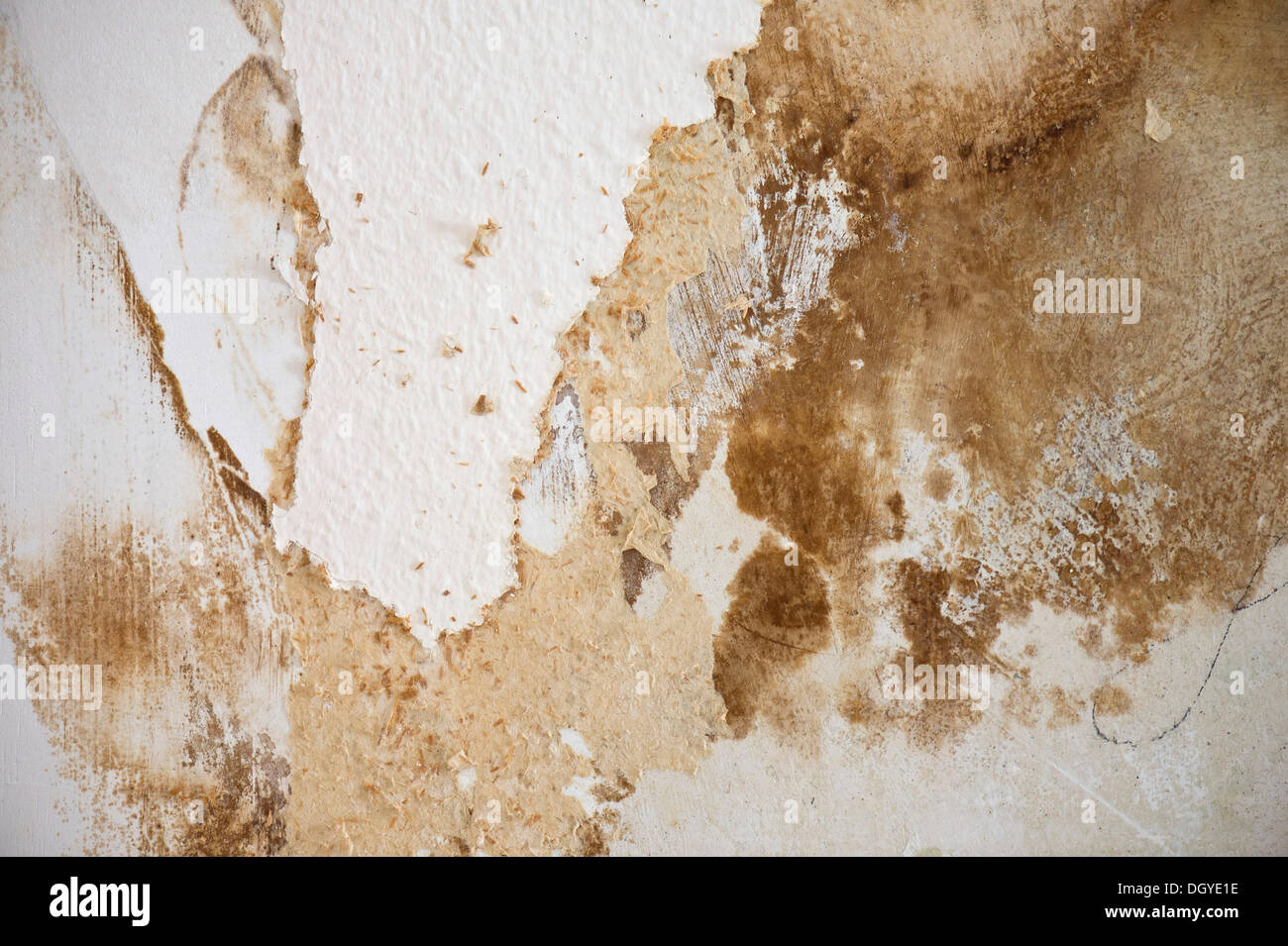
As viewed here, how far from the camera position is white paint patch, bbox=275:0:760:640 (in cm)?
285

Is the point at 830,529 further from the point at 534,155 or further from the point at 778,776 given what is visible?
the point at 534,155

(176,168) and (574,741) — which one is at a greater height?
(176,168)

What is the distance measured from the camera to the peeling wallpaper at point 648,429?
2.85 meters

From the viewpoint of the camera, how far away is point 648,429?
2.90m

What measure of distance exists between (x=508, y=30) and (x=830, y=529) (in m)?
2.31

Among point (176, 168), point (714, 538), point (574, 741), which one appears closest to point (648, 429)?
point (714, 538)

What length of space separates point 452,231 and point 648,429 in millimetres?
1083

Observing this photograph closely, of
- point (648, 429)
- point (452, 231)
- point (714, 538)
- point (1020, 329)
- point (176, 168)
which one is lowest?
point (714, 538)

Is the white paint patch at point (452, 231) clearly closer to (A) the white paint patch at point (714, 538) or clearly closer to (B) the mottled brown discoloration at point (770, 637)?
(A) the white paint patch at point (714, 538)

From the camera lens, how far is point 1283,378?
2.85 meters

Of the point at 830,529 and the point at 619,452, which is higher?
the point at 619,452

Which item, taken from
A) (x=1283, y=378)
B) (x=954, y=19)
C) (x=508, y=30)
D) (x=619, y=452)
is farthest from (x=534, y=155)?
(x=1283, y=378)

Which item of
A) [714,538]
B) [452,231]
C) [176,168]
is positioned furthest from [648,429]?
[176,168]

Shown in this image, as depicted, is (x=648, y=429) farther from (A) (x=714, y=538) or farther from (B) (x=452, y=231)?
(B) (x=452, y=231)
